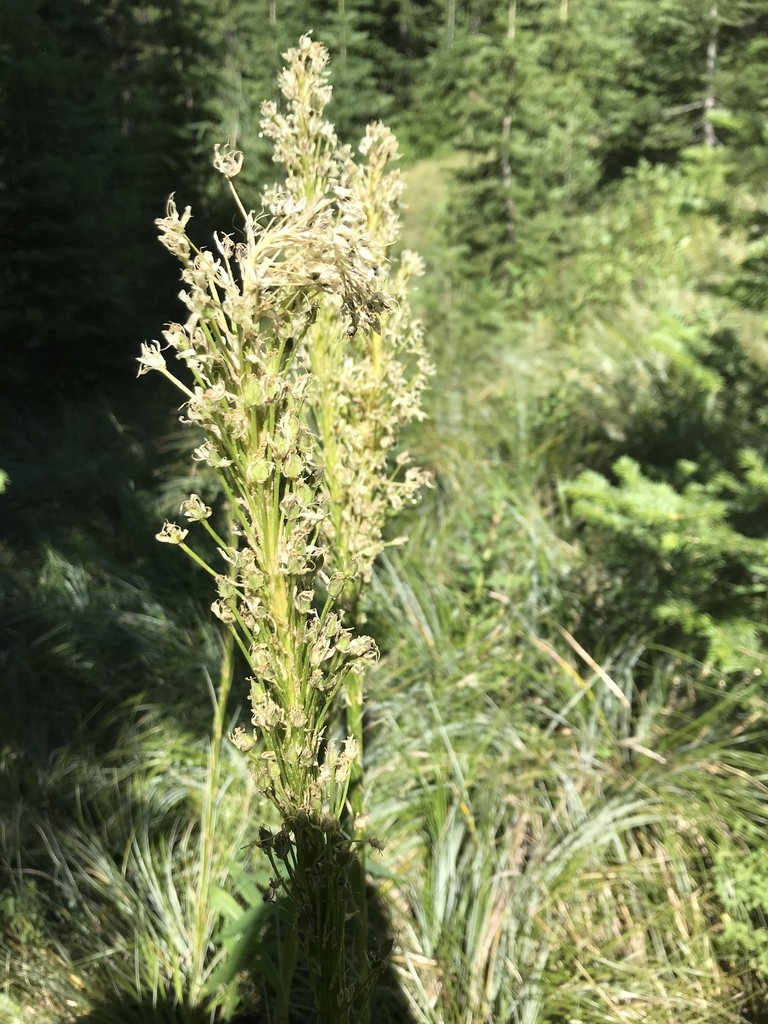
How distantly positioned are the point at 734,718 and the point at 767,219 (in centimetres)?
167

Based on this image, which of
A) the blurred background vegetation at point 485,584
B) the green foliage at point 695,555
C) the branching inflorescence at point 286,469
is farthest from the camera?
the green foliage at point 695,555

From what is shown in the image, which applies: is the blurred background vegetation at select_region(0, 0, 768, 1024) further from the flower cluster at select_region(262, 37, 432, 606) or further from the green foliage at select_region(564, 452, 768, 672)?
the flower cluster at select_region(262, 37, 432, 606)

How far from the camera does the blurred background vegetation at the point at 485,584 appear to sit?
1.68 m

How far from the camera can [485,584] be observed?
Answer: 9.16ft

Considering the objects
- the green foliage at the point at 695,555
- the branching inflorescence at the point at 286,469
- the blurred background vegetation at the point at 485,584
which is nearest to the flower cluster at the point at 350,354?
the branching inflorescence at the point at 286,469

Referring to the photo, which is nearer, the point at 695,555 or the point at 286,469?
the point at 286,469

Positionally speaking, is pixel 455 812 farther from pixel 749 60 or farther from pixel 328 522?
pixel 749 60

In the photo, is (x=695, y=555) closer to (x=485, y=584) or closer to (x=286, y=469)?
(x=485, y=584)

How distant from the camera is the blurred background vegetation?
1.68m

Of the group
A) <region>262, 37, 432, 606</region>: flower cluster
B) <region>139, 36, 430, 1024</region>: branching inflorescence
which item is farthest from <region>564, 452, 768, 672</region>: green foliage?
<region>139, 36, 430, 1024</region>: branching inflorescence

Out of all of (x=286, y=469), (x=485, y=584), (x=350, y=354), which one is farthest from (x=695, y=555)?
(x=286, y=469)

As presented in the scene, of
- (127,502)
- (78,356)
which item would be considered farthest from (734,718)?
(78,356)

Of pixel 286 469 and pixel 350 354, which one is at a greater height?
pixel 350 354

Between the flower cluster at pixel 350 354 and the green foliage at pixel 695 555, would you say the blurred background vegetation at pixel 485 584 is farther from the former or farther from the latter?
the flower cluster at pixel 350 354
